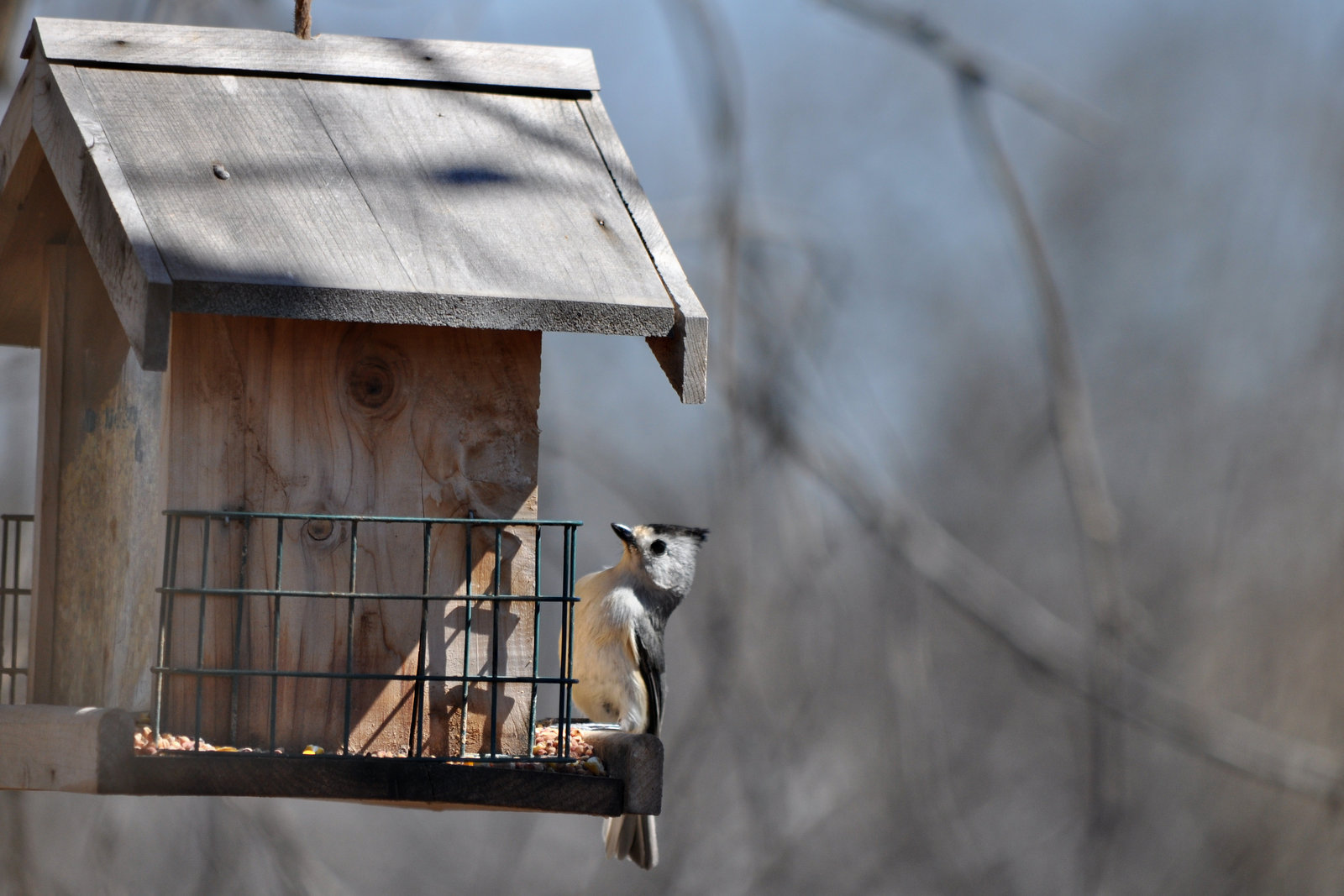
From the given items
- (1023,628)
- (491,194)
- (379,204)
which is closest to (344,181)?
(379,204)

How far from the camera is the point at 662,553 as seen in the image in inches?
139

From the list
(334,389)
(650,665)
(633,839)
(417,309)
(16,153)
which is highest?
(16,153)

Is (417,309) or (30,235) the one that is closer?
(417,309)

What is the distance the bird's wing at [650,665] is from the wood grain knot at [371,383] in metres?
0.90

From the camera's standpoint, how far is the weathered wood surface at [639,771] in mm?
2594

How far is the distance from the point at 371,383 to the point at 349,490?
0.21 meters

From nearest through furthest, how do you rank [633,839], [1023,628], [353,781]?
[353,781]
[633,839]
[1023,628]

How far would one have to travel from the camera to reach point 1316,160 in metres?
8.98

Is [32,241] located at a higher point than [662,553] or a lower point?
higher

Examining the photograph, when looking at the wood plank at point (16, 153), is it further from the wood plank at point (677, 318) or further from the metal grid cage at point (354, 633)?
the wood plank at point (677, 318)

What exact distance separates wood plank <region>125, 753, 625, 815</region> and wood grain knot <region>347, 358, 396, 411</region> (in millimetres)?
700

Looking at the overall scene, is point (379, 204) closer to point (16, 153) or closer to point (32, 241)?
point (16, 153)

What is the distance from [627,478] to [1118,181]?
5.30 meters

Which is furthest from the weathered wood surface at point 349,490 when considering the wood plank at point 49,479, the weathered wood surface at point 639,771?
the wood plank at point 49,479
